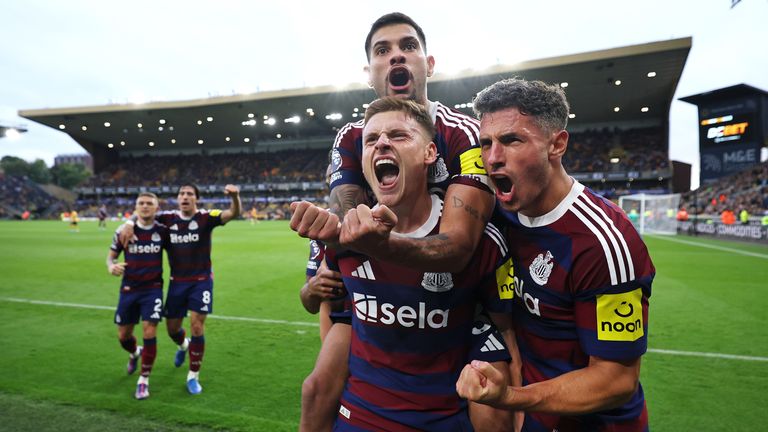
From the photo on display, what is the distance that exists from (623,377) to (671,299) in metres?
9.17

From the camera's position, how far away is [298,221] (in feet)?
4.44

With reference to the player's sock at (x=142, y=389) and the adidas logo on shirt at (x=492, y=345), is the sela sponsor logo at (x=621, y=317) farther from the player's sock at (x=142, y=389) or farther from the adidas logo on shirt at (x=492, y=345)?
the player's sock at (x=142, y=389)

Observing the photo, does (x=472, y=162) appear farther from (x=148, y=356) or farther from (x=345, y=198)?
(x=148, y=356)

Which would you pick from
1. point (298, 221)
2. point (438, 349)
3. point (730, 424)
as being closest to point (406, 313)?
point (438, 349)

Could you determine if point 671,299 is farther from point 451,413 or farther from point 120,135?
point 120,135

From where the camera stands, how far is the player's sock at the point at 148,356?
15.8 feet

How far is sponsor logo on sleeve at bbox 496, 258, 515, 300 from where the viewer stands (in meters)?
2.03

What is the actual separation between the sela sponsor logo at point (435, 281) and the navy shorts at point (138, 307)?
4.69m

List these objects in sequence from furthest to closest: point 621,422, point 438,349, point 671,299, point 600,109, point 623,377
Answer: point 600,109 < point 671,299 < point 438,349 < point 621,422 < point 623,377

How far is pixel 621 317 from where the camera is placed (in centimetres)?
172

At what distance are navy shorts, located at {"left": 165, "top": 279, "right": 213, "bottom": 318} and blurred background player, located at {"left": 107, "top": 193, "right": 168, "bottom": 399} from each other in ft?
0.44

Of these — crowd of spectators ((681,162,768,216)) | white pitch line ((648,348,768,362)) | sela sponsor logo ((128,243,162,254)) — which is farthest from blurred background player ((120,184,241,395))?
crowd of spectators ((681,162,768,216))

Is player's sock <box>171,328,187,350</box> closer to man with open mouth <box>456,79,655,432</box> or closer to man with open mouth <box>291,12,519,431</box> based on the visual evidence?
man with open mouth <box>291,12,519,431</box>

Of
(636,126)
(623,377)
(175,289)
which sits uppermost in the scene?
(636,126)
